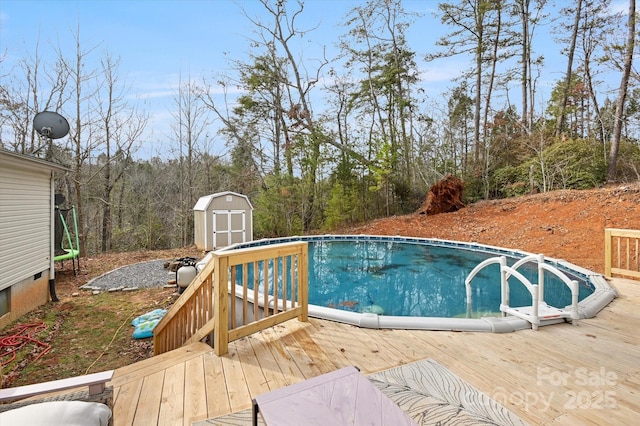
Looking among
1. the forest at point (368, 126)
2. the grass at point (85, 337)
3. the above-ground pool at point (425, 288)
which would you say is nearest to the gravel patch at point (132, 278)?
the grass at point (85, 337)

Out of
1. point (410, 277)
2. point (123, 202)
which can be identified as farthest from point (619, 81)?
point (123, 202)

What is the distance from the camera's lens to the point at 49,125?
6297 millimetres

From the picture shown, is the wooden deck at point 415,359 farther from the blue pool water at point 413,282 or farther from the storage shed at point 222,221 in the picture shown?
the storage shed at point 222,221

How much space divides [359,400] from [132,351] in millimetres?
3766

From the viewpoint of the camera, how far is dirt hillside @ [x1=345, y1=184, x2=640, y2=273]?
299 inches

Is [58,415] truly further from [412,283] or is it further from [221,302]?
[412,283]

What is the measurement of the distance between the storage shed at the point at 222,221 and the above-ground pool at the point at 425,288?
0.82m

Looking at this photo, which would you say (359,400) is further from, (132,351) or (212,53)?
(212,53)

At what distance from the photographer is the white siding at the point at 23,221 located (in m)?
4.55

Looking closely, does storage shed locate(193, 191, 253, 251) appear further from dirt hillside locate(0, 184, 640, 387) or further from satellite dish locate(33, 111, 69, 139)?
satellite dish locate(33, 111, 69, 139)

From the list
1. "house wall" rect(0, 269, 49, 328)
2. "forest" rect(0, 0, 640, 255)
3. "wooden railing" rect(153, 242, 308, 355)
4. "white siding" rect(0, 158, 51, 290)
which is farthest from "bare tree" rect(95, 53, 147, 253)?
"wooden railing" rect(153, 242, 308, 355)

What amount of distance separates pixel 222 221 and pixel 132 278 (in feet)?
10.3

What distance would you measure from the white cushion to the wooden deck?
0.65 meters

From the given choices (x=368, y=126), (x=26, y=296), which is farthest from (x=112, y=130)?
(x=368, y=126)
